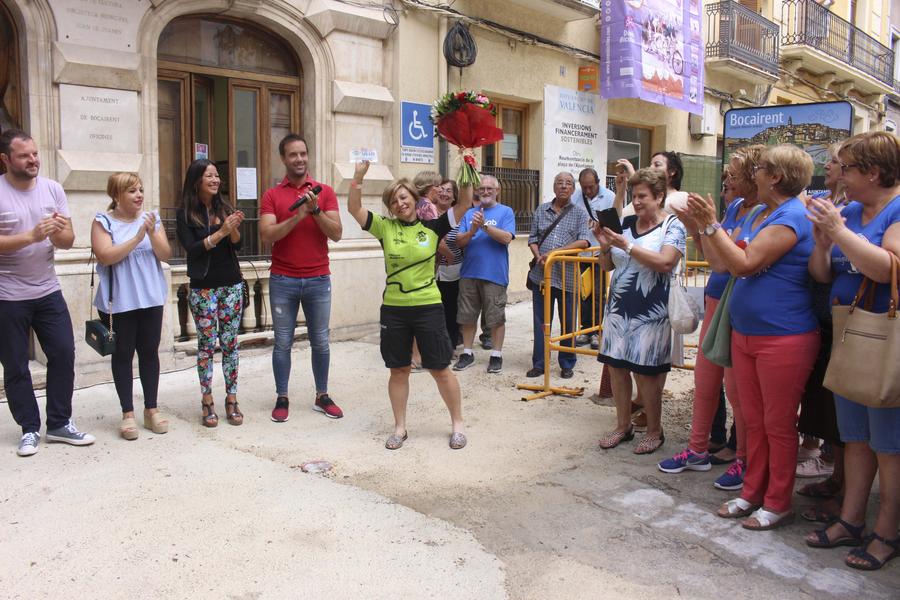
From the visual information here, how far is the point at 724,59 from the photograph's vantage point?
Result: 580 inches

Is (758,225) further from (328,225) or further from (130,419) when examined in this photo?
(130,419)

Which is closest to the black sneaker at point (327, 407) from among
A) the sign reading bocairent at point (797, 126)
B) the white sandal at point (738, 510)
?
the white sandal at point (738, 510)

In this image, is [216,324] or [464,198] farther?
[216,324]

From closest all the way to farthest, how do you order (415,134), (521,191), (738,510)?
(738,510), (415,134), (521,191)

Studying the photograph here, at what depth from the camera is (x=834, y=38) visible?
19.5 meters

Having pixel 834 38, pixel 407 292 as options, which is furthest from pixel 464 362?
pixel 834 38

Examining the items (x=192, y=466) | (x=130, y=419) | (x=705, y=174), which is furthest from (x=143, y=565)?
(x=705, y=174)

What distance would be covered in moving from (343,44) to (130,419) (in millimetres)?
4843

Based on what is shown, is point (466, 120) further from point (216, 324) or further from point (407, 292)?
point (216, 324)

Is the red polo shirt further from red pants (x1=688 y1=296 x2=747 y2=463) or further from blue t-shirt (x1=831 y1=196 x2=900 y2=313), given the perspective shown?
blue t-shirt (x1=831 y1=196 x2=900 y2=313)

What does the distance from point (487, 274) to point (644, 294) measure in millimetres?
2478

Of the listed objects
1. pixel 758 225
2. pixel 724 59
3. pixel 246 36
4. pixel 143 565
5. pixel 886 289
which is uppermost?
pixel 724 59

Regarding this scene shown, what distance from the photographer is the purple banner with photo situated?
11.6 meters

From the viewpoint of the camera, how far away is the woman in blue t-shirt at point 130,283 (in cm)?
478
